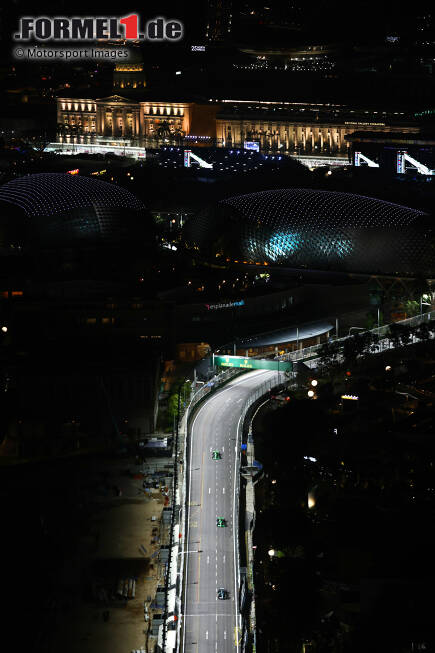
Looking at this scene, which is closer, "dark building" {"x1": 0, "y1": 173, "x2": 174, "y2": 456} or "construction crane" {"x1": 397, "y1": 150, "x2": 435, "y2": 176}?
"dark building" {"x1": 0, "y1": 173, "x2": 174, "y2": 456}

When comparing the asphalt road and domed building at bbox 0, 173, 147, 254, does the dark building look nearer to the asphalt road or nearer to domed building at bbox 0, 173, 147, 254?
domed building at bbox 0, 173, 147, 254

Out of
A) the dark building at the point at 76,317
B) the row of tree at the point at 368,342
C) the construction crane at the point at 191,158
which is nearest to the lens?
the dark building at the point at 76,317

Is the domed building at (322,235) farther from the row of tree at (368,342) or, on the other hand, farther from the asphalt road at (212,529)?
the asphalt road at (212,529)

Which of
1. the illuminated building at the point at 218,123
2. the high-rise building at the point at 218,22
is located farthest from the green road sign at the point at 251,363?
the high-rise building at the point at 218,22

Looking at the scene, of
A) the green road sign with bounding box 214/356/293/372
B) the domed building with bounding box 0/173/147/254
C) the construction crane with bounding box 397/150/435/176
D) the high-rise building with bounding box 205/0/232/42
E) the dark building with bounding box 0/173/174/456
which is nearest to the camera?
the dark building with bounding box 0/173/174/456

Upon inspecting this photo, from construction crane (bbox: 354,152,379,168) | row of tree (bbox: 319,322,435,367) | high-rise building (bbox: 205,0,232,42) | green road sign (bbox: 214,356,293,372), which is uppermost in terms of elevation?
high-rise building (bbox: 205,0,232,42)

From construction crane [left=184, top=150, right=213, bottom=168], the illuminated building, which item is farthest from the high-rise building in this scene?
construction crane [left=184, top=150, right=213, bottom=168]

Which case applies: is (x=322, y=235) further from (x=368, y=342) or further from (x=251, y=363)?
(x=251, y=363)

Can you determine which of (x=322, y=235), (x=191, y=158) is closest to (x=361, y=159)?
(x=191, y=158)
